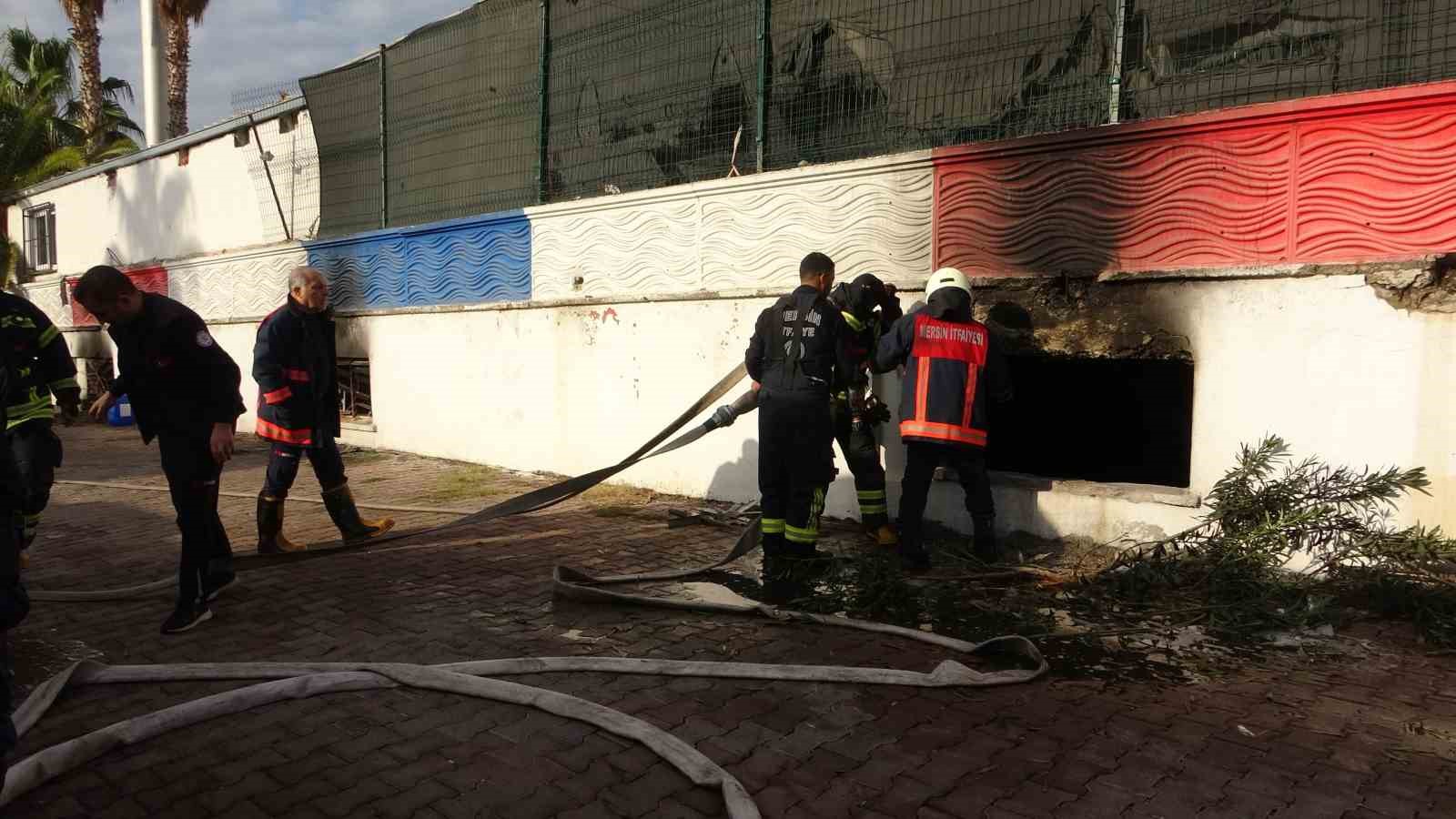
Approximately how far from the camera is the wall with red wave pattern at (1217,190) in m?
4.81

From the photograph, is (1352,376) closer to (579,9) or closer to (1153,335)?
(1153,335)

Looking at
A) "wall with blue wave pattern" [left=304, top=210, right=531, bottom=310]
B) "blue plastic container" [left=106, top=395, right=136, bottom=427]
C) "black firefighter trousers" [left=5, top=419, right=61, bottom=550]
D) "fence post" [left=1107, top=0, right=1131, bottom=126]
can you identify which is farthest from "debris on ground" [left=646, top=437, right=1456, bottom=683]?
"blue plastic container" [left=106, top=395, right=136, bottom=427]

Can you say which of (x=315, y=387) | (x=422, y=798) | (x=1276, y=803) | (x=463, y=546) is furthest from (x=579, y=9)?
(x=1276, y=803)

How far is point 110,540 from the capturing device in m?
6.60

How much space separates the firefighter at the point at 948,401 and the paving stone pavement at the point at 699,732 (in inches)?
61.3

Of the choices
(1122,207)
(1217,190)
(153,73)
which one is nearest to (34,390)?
(1122,207)

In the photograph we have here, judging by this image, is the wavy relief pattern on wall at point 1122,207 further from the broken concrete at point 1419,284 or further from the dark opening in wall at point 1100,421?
the dark opening in wall at point 1100,421

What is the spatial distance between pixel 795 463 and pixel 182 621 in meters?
3.11

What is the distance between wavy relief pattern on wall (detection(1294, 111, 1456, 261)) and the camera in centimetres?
472

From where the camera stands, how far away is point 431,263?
10.4 m

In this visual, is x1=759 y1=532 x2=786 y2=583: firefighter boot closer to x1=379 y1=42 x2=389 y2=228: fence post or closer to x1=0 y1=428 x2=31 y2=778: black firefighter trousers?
x1=0 y1=428 x2=31 y2=778: black firefighter trousers

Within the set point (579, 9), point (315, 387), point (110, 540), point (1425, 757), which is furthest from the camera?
point (579, 9)

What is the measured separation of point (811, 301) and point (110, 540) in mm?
5183

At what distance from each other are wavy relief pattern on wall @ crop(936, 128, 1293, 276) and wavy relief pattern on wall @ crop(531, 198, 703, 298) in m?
2.33
